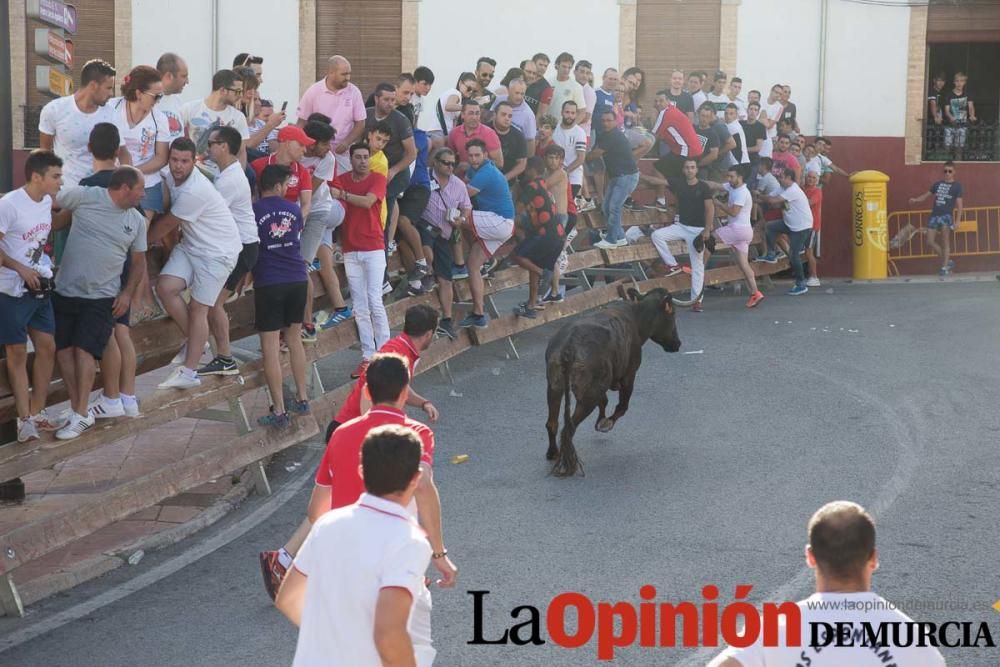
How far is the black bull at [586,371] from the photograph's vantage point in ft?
35.8

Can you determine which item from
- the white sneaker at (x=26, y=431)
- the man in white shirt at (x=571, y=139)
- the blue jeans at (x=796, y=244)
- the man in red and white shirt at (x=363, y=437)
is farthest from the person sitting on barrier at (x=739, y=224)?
the man in red and white shirt at (x=363, y=437)

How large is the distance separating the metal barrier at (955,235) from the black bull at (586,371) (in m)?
14.4

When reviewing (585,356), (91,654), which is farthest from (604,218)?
(91,654)

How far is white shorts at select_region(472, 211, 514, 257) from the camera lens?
13.9 m

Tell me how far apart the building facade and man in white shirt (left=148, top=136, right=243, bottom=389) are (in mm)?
16064

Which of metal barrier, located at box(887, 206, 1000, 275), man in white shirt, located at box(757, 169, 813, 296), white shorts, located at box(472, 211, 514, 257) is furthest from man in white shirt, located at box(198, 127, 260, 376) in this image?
metal barrier, located at box(887, 206, 1000, 275)

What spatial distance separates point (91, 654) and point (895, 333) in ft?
37.9

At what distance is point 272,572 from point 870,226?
58.9 ft

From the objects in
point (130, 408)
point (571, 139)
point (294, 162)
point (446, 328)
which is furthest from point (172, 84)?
point (571, 139)

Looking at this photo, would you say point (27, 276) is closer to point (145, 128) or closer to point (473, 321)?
point (145, 128)

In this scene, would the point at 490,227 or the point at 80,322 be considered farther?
the point at 490,227

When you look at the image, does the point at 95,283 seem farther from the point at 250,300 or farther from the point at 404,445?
the point at 404,445

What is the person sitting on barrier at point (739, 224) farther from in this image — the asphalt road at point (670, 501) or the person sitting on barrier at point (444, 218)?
the person sitting on barrier at point (444, 218)

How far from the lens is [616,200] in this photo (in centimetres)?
1809
